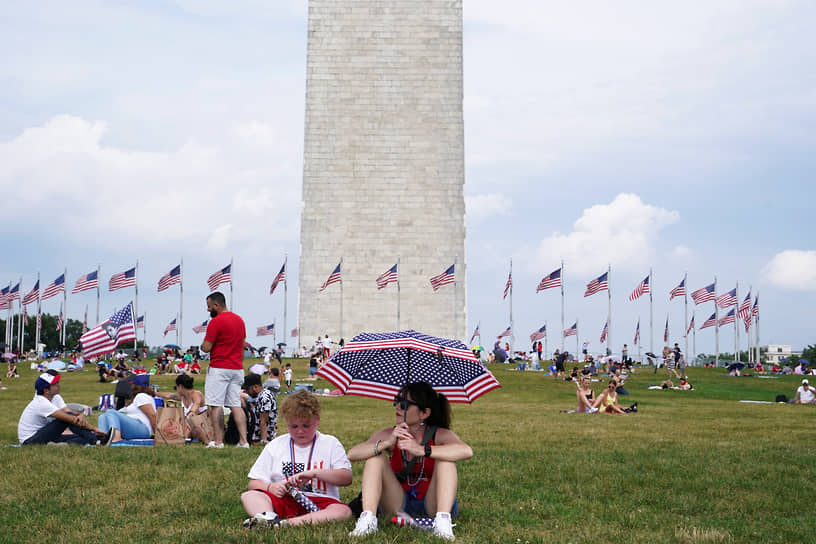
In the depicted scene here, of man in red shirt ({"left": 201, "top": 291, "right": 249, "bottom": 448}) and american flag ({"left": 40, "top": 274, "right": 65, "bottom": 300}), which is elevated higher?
american flag ({"left": 40, "top": 274, "right": 65, "bottom": 300})

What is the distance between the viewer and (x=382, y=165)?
2244 inches

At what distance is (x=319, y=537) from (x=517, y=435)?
9.50 metres

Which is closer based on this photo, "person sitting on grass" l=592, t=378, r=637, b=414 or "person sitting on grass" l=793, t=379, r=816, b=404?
"person sitting on grass" l=592, t=378, r=637, b=414

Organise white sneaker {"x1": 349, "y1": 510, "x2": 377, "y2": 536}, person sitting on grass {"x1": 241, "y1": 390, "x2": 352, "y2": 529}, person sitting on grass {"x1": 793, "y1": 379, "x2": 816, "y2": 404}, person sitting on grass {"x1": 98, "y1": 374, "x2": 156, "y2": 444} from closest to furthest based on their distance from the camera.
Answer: white sneaker {"x1": 349, "y1": 510, "x2": 377, "y2": 536}
person sitting on grass {"x1": 241, "y1": 390, "x2": 352, "y2": 529}
person sitting on grass {"x1": 98, "y1": 374, "x2": 156, "y2": 444}
person sitting on grass {"x1": 793, "y1": 379, "x2": 816, "y2": 404}

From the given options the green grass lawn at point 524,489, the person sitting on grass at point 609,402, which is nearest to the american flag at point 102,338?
the green grass lawn at point 524,489

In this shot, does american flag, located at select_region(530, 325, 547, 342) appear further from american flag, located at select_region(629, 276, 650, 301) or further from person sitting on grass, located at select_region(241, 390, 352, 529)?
person sitting on grass, located at select_region(241, 390, 352, 529)

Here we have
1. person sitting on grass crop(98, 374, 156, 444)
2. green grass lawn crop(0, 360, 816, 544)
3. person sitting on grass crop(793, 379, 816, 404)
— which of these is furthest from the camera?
person sitting on grass crop(793, 379, 816, 404)

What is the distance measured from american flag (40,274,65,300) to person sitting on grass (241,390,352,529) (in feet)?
133

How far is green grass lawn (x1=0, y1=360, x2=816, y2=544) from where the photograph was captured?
Answer: 7.38 metres

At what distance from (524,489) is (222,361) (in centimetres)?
496

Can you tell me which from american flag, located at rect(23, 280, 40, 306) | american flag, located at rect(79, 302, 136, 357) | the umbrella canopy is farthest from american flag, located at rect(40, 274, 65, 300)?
the umbrella canopy

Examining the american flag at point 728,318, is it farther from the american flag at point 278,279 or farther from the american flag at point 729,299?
the american flag at point 278,279

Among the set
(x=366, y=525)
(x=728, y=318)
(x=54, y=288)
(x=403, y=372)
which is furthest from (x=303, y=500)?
(x=728, y=318)

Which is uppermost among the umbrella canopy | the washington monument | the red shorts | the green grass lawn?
the washington monument
